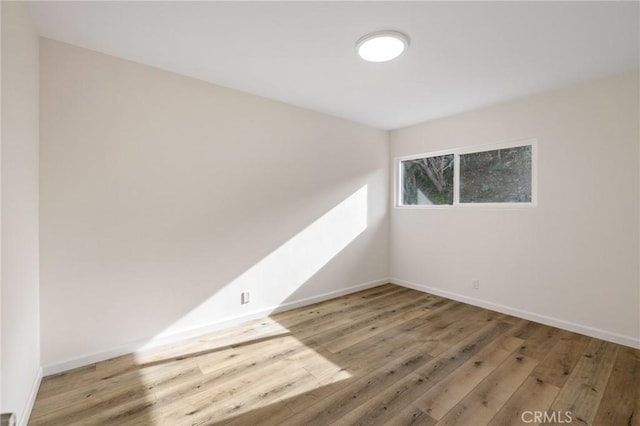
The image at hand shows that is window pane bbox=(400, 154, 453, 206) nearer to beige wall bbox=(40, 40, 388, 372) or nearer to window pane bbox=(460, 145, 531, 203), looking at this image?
window pane bbox=(460, 145, 531, 203)

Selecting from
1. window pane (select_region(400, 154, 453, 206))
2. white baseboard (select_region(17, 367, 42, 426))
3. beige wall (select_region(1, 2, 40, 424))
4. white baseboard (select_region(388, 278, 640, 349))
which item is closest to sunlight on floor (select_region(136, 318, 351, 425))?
white baseboard (select_region(17, 367, 42, 426))

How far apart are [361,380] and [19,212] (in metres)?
2.34

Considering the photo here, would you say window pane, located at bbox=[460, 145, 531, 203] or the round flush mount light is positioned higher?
the round flush mount light

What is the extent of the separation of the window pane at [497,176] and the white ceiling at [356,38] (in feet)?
2.32

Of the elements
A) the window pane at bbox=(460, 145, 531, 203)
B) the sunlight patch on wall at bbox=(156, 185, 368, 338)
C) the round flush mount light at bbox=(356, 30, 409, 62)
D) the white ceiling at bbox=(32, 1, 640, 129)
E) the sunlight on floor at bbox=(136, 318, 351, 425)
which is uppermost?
the white ceiling at bbox=(32, 1, 640, 129)

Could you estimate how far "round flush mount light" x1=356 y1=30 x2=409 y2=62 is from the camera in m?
1.99

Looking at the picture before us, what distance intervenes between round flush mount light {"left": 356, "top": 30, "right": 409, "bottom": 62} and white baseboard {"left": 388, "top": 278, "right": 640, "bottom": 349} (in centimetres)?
300

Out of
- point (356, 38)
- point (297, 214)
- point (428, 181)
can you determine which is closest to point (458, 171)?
point (428, 181)

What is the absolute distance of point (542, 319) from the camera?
9.91 feet

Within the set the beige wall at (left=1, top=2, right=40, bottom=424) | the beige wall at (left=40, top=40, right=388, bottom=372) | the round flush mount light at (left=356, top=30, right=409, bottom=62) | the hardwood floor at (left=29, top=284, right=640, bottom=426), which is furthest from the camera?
the beige wall at (left=40, top=40, right=388, bottom=372)

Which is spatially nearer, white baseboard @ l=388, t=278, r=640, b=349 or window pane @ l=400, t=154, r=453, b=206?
white baseboard @ l=388, t=278, r=640, b=349

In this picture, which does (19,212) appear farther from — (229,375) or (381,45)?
(381,45)

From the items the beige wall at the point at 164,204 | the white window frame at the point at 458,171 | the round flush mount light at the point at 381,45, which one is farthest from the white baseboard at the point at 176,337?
the round flush mount light at the point at 381,45

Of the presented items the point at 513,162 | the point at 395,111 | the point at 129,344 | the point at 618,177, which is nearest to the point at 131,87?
the point at 129,344
